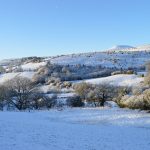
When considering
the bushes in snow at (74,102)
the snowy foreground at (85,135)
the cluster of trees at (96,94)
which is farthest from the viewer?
the cluster of trees at (96,94)

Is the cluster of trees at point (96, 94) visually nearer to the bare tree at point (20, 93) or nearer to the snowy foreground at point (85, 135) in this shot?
the bare tree at point (20, 93)

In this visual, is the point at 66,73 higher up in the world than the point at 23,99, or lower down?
higher up

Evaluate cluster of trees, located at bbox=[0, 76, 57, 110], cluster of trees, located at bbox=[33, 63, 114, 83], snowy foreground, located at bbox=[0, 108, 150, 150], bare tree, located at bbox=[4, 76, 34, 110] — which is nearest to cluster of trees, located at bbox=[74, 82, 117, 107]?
cluster of trees, located at bbox=[0, 76, 57, 110]

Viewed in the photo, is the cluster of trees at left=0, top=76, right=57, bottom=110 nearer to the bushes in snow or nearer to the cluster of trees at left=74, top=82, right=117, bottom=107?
the bushes in snow

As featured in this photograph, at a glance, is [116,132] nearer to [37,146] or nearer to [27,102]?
[37,146]

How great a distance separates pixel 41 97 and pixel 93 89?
1402 centimetres

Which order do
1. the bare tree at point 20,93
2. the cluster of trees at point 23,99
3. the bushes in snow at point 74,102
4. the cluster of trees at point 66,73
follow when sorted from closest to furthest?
the bare tree at point 20,93, the cluster of trees at point 23,99, the bushes in snow at point 74,102, the cluster of trees at point 66,73

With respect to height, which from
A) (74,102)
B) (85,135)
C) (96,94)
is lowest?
(74,102)

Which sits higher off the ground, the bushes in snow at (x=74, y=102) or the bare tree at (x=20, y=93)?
the bare tree at (x=20, y=93)

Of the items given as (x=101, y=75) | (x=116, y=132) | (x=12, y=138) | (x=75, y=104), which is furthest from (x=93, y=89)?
(x=101, y=75)

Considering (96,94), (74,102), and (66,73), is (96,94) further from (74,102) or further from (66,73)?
(66,73)

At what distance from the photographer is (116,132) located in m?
34.3

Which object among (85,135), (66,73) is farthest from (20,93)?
(66,73)

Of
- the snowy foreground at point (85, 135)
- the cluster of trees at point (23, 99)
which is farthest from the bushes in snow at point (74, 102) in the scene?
the snowy foreground at point (85, 135)
